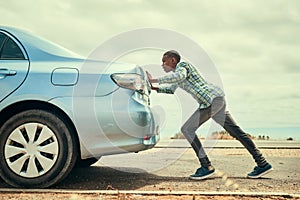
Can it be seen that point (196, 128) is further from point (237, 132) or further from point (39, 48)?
point (39, 48)

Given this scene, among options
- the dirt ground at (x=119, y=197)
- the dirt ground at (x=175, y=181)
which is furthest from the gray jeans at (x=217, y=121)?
the dirt ground at (x=119, y=197)

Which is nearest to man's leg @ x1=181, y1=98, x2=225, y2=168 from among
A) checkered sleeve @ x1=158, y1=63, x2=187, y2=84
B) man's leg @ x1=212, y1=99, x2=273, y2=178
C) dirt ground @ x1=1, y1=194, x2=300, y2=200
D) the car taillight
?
man's leg @ x1=212, y1=99, x2=273, y2=178

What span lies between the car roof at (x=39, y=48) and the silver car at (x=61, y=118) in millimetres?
93

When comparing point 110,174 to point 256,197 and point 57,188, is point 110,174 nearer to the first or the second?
point 57,188

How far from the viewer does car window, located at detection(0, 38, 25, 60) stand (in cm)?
443

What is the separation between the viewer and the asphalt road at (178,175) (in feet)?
14.4

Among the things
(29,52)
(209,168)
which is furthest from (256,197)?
(29,52)

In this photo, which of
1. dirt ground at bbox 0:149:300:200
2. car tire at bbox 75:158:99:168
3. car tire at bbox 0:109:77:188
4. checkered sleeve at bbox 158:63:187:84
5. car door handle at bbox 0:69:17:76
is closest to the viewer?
dirt ground at bbox 0:149:300:200

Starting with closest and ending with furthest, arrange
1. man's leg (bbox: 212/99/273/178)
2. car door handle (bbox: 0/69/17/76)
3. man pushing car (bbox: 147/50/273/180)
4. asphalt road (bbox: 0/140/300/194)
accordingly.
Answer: car door handle (bbox: 0/69/17/76), asphalt road (bbox: 0/140/300/194), man pushing car (bbox: 147/50/273/180), man's leg (bbox: 212/99/273/178)

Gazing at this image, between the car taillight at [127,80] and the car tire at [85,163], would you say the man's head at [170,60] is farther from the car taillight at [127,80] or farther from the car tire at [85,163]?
the car tire at [85,163]

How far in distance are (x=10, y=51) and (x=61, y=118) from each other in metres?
1.00

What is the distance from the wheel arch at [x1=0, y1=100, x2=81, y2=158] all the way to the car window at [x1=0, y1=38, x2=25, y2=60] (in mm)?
536

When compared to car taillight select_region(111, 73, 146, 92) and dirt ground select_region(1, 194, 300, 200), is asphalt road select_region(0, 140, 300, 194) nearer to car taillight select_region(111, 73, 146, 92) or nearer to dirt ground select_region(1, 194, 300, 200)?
dirt ground select_region(1, 194, 300, 200)

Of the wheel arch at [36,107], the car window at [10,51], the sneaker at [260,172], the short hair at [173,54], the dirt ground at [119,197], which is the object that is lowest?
the sneaker at [260,172]
